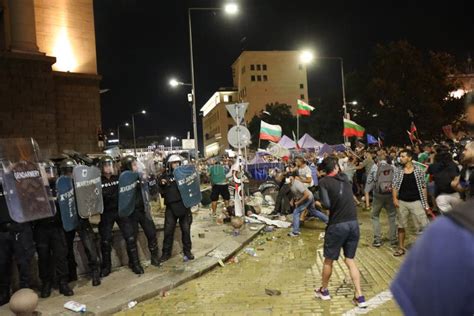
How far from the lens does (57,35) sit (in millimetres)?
20812

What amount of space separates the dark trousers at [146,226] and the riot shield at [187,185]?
2.45 ft

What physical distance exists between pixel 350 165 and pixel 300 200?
5.52 metres

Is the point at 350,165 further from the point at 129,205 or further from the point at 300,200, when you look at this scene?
the point at 129,205

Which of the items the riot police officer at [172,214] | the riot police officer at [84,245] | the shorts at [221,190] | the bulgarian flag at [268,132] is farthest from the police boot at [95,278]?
the bulgarian flag at [268,132]

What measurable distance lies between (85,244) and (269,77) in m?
104

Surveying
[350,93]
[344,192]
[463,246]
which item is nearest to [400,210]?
[344,192]

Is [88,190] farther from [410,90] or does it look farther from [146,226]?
[410,90]

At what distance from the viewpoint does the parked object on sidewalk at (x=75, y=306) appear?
19.4ft

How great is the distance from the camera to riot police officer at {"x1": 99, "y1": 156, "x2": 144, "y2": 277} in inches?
283

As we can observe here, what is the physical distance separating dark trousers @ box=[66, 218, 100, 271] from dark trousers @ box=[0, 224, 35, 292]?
32.4 inches

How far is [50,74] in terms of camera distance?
1773 cm

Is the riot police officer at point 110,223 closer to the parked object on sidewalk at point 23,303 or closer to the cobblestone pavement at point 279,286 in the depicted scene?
the cobblestone pavement at point 279,286

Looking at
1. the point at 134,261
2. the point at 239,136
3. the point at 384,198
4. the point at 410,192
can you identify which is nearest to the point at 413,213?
the point at 410,192

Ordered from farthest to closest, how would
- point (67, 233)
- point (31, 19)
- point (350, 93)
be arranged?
1. point (350, 93)
2. point (31, 19)
3. point (67, 233)
